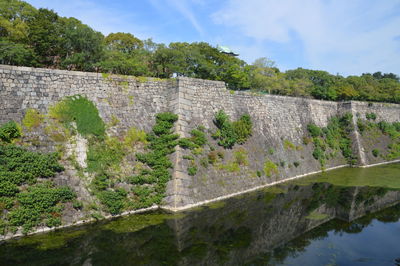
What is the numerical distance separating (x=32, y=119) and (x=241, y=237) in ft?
40.8

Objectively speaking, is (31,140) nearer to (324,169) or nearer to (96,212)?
(96,212)

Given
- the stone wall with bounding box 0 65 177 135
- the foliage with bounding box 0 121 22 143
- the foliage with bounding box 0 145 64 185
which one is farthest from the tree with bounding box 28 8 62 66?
the foliage with bounding box 0 145 64 185

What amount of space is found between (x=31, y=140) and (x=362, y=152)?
37.6 meters

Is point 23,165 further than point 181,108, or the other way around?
point 181,108

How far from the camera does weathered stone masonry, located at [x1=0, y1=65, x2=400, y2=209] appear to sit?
15.8 m

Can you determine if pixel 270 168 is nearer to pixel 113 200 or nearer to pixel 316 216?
pixel 316 216

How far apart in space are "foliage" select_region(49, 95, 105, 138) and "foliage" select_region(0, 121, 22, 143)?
204 cm

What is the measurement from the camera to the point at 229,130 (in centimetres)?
2355

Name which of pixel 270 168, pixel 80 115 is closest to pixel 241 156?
pixel 270 168

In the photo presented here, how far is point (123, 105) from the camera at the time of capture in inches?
759

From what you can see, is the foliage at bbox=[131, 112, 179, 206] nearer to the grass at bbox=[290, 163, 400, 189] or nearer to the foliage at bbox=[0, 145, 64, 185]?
the foliage at bbox=[0, 145, 64, 185]

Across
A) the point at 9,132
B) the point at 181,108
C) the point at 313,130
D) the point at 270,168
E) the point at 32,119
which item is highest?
the point at 181,108

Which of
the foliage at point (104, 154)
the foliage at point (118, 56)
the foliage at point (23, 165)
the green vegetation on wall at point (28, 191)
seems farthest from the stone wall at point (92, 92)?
the foliage at point (118, 56)

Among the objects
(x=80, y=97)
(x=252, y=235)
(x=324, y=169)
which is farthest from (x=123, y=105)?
(x=324, y=169)
